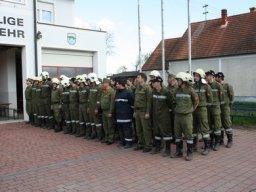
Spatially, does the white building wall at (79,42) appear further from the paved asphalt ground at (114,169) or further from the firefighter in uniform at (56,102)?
the paved asphalt ground at (114,169)

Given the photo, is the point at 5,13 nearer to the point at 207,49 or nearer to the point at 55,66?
the point at 55,66

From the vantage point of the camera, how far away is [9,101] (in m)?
16.5

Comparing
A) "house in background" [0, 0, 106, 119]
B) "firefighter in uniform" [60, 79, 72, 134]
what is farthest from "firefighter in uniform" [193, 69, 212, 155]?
"house in background" [0, 0, 106, 119]

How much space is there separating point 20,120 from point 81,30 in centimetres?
521

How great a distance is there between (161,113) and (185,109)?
2.41 ft

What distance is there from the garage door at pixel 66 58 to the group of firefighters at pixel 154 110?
461 centimetres

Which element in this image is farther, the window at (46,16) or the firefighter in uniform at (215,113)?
the window at (46,16)

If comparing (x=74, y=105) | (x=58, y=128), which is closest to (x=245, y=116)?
(x=74, y=105)

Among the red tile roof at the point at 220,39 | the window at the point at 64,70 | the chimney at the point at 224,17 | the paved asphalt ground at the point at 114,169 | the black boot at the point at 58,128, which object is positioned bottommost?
the paved asphalt ground at the point at 114,169

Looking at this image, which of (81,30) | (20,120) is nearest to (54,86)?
(20,120)

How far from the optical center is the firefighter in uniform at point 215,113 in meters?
8.46

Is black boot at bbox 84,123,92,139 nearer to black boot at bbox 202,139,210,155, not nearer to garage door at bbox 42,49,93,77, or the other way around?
black boot at bbox 202,139,210,155

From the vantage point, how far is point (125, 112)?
8.95 meters

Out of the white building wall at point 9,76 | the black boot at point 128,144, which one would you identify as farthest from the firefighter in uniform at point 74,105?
the white building wall at point 9,76
